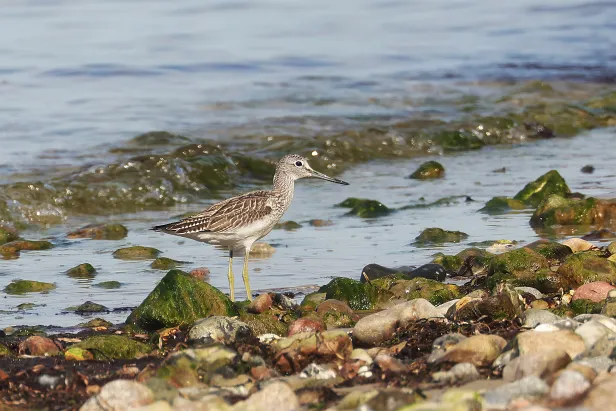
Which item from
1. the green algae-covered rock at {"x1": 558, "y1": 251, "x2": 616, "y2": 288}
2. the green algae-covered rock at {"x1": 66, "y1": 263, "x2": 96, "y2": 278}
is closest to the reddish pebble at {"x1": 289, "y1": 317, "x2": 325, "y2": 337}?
the green algae-covered rock at {"x1": 558, "y1": 251, "x2": 616, "y2": 288}

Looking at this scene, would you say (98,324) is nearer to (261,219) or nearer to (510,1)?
(261,219)

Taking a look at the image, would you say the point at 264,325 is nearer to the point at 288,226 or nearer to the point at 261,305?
the point at 261,305

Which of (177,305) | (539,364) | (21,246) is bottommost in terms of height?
(21,246)

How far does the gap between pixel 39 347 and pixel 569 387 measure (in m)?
2.79

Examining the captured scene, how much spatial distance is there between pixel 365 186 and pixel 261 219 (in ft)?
12.4

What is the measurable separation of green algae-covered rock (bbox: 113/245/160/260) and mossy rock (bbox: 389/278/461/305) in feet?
7.46

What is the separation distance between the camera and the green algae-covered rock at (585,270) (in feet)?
20.6

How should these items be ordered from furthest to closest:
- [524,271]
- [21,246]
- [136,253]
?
[21,246], [136,253], [524,271]

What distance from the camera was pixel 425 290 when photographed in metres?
6.46

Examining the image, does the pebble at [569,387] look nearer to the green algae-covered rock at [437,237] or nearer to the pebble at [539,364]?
the pebble at [539,364]

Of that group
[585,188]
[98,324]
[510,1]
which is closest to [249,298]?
[98,324]

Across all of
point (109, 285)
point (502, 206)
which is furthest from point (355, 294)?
point (502, 206)

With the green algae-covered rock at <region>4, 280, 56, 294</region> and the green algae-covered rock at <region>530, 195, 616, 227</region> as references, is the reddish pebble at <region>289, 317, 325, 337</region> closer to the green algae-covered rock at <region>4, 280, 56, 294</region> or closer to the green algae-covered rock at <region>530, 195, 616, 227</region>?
the green algae-covered rock at <region>4, 280, 56, 294</region>

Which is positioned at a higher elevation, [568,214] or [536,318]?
[536,318]
